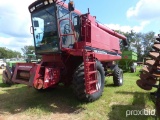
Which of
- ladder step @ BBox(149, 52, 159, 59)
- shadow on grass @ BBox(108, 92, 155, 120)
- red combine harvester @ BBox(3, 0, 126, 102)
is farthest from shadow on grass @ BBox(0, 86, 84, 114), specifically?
ladder step @ BBox(149, 52, 159, 59)

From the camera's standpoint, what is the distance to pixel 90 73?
18.5ft

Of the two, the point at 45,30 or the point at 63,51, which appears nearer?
the point at 63,51

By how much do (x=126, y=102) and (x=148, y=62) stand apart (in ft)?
6.10

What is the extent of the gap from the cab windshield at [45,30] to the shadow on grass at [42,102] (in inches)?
63.4

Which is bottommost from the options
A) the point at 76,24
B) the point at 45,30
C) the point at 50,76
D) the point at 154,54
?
the point at 50,76

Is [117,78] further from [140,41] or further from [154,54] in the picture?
[140,41]

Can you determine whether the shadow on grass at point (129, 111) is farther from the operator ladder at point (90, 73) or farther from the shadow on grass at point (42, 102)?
the shadow on grass at point (42, 102)

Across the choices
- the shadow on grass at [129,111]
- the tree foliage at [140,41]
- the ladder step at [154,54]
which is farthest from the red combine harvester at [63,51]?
the tree foliage at [140,41]

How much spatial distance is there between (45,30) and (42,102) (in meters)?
2.32

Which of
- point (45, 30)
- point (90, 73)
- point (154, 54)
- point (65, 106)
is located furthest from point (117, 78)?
point (154, 54)

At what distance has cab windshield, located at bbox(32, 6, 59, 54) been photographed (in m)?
6.11

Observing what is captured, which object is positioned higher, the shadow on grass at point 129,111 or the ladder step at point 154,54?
the ladder step at point 154,54

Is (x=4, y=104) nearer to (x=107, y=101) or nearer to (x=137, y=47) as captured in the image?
(x=107, y=101)

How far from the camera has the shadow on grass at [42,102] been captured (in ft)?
18.1
